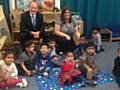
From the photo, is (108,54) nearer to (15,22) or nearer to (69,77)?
(69,77)

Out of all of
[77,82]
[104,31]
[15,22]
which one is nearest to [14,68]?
[77,82]

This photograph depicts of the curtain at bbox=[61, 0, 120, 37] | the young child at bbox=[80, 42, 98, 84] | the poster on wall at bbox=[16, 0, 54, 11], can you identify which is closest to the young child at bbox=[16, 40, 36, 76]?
the young child at bbox=[80, 42, 98, 84]

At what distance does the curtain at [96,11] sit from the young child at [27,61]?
3.99 feet

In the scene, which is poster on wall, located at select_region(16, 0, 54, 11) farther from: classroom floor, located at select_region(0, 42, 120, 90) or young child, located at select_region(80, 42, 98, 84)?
young child, located at select_region(80, 42, 98, 84)

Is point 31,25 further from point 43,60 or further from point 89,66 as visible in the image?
point 89,66

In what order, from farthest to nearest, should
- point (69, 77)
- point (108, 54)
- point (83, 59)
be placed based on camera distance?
point (108, 54) → point (83, 59) → point (69, 77)

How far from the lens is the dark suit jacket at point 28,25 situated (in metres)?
3.62

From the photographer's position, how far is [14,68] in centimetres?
308

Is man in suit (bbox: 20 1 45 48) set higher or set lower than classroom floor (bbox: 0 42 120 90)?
higher

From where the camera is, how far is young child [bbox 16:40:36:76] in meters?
3.26

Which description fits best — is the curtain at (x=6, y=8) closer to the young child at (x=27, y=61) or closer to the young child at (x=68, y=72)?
the young child at (x=27, y=61)

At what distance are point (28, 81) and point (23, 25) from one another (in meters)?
0.86

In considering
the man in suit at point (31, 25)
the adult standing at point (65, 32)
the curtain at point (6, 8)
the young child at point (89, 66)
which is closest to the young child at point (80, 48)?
the adult standing at point (65, 32)

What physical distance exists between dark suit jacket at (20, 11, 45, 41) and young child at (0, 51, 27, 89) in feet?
2.05
